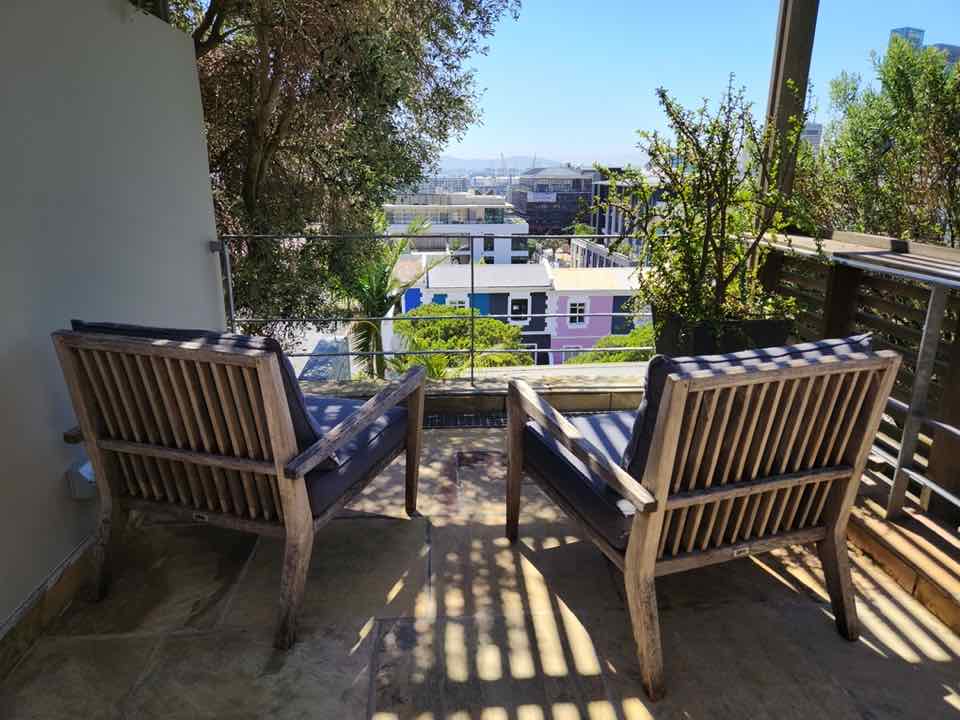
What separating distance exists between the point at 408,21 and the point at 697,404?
4464 millimetres

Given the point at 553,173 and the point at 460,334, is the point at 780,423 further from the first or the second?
the point at 553,173

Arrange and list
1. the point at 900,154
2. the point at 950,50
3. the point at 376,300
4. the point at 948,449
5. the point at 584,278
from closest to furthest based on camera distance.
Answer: the point at 948,449 < the point at 950,50 < the point at 900,154 < the point at 376,300 < the point at 584,278

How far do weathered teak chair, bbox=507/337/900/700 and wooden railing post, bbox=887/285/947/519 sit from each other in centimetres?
59

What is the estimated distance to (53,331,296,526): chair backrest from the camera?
5.36 ft

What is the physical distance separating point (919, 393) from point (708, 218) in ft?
4.12

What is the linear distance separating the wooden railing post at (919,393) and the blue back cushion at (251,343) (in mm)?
2081

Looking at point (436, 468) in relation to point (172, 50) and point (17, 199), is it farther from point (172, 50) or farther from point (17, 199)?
point (172, 50)

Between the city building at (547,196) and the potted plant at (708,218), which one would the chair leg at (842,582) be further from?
the city building at (547,196)

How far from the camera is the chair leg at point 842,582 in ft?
5.94

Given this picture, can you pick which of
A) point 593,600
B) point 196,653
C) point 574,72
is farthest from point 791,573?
point 574,72

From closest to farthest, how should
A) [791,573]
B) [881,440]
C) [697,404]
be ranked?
[697,404] → [791,573] → [881,440]

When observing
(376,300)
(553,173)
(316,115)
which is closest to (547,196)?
(553,173)

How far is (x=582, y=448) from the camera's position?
1.75 metres

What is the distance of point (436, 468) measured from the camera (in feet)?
9.79
